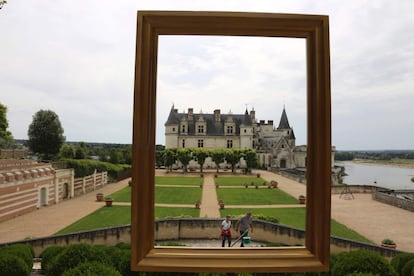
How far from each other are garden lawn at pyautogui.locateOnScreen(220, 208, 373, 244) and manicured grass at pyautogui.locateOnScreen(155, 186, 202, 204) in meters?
2.80

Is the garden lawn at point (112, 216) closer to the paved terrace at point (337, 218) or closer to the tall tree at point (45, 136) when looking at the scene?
the paved terrace at point (337, 218)

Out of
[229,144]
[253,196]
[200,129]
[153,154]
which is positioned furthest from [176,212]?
[229,144]

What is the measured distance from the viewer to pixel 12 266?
5.27 meters

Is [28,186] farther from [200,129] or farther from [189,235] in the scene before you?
[200,129]

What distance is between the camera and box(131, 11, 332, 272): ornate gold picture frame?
7.93 feet

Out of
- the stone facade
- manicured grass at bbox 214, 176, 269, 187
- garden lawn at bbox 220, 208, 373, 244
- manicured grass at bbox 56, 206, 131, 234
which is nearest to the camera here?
garden lawn at bbox 220, 208, 373, 244

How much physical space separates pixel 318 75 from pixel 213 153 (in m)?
28.7

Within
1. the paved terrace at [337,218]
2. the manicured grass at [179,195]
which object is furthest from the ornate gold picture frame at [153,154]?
the manicured grass at [179,195]

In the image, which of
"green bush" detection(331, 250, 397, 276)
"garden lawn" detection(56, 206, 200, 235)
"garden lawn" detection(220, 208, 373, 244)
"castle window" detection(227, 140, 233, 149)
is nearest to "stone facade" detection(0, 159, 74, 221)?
"garden lawn" detection(56, 206, 200, 235)

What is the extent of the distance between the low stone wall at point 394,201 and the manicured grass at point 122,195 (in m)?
14.3

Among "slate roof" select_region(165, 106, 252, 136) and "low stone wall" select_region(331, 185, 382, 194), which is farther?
"slate roof" select_region(165, 106, 252, 136)

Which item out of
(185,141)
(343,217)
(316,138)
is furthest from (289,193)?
(185,141)

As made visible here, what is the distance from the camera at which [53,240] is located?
8711 millimetres

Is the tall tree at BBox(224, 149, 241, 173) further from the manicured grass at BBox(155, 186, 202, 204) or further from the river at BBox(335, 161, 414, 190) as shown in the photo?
the manicured grass at BBox(155, 186, 202, 204)
